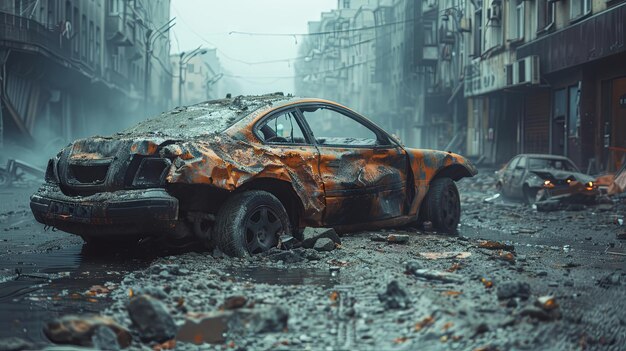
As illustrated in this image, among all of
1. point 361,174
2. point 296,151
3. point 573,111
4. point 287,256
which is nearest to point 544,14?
point 573,111

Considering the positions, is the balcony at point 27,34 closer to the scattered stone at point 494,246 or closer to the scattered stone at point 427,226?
the scattered stone at point 427,226

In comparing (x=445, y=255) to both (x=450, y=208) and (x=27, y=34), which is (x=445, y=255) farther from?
(x=27, y=34)

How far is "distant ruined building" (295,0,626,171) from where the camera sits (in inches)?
849

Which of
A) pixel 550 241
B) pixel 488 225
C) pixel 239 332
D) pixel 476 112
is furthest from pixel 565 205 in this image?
pixel 476 112

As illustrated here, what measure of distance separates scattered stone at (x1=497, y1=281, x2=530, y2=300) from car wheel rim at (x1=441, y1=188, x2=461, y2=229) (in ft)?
14.2

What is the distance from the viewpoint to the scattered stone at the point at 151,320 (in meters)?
3.99

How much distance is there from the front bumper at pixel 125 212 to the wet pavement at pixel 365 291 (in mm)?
338

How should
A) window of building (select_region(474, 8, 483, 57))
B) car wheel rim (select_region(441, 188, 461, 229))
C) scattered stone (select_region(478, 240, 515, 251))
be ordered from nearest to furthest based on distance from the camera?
scattered stone (select_region(478, 240, 515, 251)) < car wheel rim (select_region(441, 188, 461, 229)) < window of building (select_region(474, 8, 483, 57))

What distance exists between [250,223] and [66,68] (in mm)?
27861

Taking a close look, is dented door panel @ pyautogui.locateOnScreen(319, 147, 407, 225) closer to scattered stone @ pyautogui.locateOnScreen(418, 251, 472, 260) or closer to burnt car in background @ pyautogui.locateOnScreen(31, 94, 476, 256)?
burnt car in background @ pyautogui.locateOnScreen(31, 94, 476, 256)

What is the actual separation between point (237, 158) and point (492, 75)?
85.8 feet

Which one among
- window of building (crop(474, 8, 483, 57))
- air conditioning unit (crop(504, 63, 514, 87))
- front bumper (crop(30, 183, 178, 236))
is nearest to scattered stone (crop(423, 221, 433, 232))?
front bumper (crop(30, 183, 178, 236))

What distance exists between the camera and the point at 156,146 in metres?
6.04

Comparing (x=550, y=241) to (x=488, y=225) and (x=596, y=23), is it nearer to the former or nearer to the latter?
(x=488, y=225)
